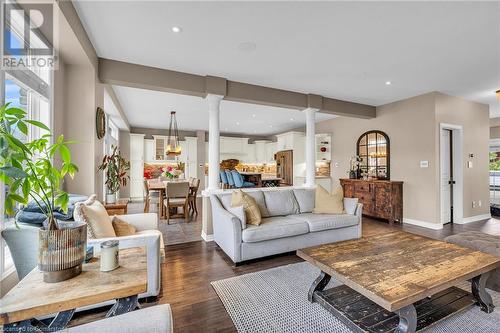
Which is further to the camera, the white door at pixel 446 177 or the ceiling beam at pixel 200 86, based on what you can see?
the white door at pixel 446 177

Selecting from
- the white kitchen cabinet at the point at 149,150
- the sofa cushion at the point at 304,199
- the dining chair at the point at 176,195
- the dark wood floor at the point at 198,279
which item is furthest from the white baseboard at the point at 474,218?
the white kitchen cabinet at the point at 149,150

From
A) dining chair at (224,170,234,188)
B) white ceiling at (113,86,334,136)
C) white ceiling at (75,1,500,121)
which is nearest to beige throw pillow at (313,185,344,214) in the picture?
white ceiling at (75,1,500,121)

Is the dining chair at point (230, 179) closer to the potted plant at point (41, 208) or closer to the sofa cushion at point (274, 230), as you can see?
the sofa cushion at point (274, 230)

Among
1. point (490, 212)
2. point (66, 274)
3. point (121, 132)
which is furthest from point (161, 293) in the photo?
point (490, 212)

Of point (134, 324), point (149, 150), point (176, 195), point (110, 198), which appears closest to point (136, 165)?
point (149, 150)

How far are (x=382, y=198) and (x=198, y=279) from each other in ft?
14.4

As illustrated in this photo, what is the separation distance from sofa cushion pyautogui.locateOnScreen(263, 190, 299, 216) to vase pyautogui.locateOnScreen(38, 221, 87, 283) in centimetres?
273

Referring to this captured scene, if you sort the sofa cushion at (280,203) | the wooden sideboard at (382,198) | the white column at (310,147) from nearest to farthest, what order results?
the sofa cushion at (280,203) < the white column at (310,147) < the wooden sideboard at (382,198)

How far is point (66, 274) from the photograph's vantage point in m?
1.19

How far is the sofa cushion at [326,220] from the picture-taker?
Answer: 129 inches

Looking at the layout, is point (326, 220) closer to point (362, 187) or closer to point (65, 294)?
point (362, 187)

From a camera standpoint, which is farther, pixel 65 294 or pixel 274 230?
pixel 274 230

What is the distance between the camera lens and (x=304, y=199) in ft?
13.0

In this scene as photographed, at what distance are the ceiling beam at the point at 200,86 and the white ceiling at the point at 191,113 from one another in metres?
1.20
